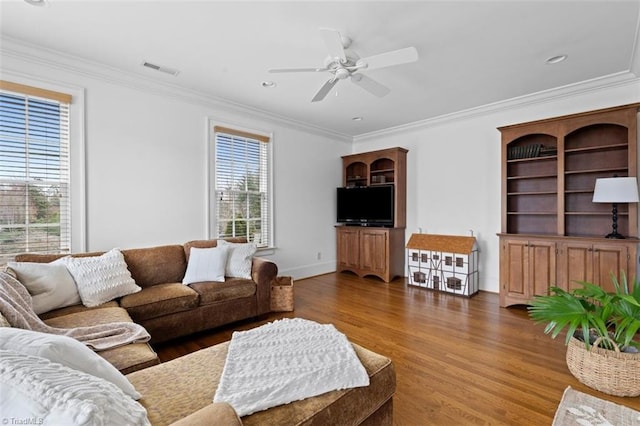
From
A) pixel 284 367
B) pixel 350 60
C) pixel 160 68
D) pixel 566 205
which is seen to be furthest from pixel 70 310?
pixel 566 205

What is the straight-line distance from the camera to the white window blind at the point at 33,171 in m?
2.67

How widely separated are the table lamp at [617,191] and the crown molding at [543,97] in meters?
1.18

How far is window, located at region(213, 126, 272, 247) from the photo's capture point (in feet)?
13.6

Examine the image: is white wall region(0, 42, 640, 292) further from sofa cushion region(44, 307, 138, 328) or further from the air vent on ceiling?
sofa cushion region(44, 307, 138, 328)

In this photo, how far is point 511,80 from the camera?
3.40 m

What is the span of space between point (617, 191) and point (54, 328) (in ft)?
16.1

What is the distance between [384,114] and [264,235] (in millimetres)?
2673

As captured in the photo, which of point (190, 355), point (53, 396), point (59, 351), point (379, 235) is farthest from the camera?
point (379, 235)

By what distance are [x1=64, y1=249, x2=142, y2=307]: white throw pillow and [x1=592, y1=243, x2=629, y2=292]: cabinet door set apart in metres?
4.63

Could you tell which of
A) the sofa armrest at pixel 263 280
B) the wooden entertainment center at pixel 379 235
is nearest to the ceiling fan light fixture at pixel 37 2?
the sofa armrest at pixel 263 280

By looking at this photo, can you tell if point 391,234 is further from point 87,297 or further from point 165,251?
point 87,297

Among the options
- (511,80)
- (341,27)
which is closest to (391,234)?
(511,80)

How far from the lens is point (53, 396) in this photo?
0.74 meters

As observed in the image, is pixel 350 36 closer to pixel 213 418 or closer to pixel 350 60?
pixel 350 60
